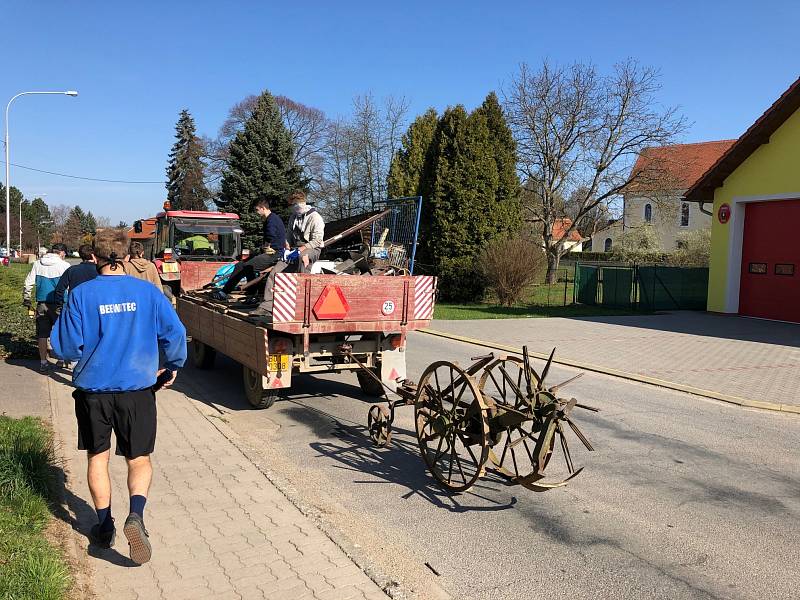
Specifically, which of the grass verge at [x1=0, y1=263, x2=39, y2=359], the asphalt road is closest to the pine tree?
the grass verge at [x1=0, y1=263, x2=39, y2=359]

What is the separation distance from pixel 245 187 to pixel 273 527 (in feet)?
114

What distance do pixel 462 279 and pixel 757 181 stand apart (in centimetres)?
1005

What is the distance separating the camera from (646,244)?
49094mm

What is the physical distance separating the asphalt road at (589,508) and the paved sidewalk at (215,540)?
319 mm

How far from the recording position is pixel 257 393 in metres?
7.46

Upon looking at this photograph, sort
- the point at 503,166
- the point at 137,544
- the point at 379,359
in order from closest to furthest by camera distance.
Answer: the point at 137,544
the point at 379,359
the point at 503,166

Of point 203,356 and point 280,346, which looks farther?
point 203,356

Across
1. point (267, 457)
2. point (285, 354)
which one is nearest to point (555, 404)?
point (267, 457)

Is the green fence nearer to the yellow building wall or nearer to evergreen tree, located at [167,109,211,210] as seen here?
the yellow building wall

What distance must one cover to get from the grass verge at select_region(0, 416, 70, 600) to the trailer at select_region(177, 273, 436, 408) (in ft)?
7.29

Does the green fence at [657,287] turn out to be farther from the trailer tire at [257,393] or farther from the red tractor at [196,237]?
the trailer tire at [257,393]

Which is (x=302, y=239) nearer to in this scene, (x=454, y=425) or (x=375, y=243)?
(x=375, y=243)

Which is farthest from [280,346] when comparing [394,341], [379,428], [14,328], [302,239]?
[14,328]

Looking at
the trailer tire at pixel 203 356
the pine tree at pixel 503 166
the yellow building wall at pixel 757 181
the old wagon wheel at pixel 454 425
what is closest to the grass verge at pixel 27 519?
the old wagon wheel at pixel 454 425
